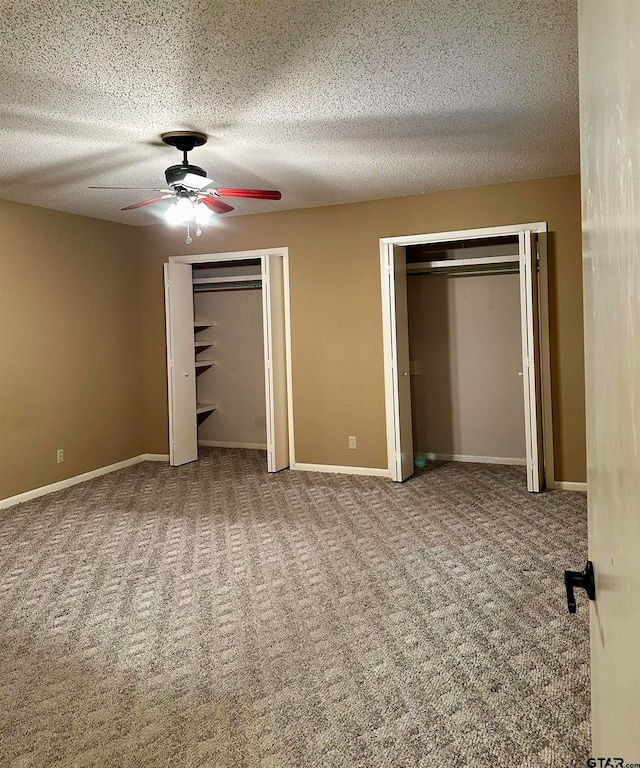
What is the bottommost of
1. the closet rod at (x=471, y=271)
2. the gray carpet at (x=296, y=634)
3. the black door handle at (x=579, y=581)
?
the gray carpet at (x=296, y=634)

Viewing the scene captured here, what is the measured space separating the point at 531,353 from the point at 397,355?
114 cm

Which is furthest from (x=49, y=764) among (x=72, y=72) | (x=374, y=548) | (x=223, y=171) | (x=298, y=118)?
(x=223, y=171)

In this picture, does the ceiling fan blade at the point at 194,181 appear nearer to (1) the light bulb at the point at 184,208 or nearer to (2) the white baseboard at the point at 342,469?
(1) the light bulb at the point at 184,208

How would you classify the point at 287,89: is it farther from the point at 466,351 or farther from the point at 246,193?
the point at 466,351

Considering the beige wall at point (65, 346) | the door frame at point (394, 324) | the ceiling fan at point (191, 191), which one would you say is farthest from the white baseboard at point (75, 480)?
the ceiling fan at point (191, 191)

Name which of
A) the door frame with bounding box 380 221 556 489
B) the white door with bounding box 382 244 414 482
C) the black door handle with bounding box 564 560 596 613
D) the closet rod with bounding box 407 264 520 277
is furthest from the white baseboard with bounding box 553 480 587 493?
the black door handle with bounding box 564 560 596 613

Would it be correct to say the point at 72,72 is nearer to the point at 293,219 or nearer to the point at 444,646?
the point at 444,646

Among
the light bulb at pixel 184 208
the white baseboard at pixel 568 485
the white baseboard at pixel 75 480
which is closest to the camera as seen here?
the light bulb at pixel 184 208

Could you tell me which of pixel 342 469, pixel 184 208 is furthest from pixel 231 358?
pixel 184 208

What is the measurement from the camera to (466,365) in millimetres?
6574

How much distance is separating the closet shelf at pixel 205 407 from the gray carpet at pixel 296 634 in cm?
233

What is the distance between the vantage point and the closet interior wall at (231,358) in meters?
7.58

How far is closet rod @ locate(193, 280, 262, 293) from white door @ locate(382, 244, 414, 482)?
2.02m

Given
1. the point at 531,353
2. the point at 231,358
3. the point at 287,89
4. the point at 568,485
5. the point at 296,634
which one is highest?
the point at 287,89
